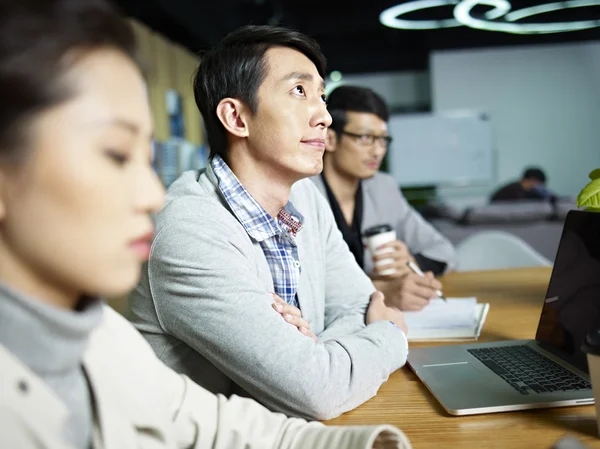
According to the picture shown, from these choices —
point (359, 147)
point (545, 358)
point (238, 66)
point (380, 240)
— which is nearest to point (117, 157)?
point (238, 66)

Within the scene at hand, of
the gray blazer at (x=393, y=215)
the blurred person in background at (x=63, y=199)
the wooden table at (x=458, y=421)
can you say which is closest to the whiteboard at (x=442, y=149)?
the gray blazer at (x=393, y=215)

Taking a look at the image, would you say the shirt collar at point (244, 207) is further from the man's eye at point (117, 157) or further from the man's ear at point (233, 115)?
the man's eye at point (117, 157)

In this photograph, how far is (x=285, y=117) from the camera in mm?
1409

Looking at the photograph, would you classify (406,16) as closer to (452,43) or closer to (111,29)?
(452,43)

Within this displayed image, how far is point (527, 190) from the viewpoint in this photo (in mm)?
7953

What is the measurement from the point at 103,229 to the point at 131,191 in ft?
0.15

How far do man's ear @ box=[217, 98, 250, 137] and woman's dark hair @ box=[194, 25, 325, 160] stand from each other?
0.02 meters

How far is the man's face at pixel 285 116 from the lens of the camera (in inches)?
55.5

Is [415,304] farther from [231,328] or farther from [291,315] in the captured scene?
[231,328]

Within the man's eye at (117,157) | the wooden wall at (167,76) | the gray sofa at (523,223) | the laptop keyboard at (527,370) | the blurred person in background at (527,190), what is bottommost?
the blurred person in background at (527,190)

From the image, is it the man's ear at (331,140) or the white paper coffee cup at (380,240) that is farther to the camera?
the man's ear at (331,140)

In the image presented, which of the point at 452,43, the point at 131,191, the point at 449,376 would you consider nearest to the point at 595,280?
the point at 449,376

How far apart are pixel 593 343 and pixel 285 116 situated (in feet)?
2.78

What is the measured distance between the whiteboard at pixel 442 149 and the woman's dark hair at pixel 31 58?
945 cm
